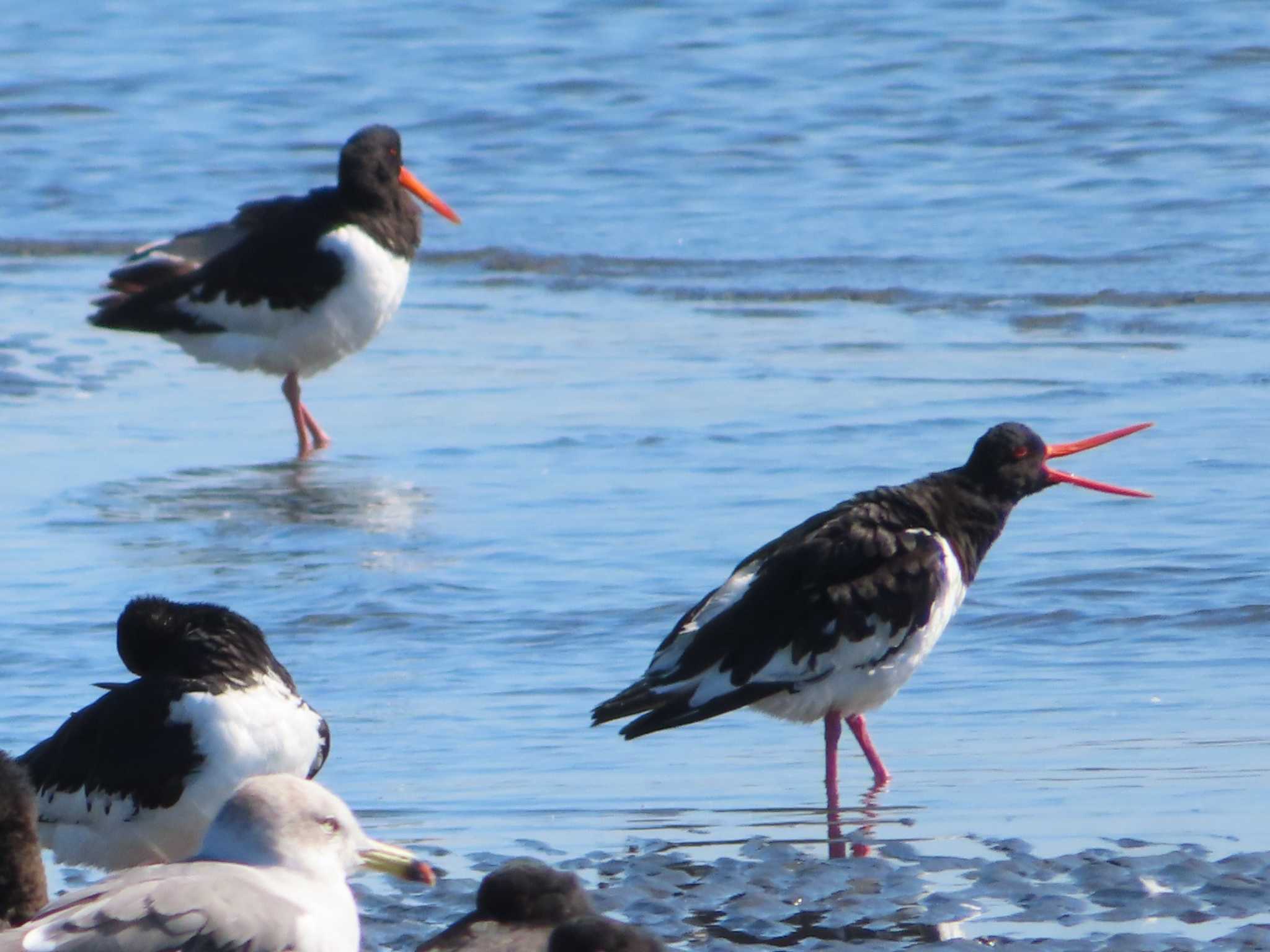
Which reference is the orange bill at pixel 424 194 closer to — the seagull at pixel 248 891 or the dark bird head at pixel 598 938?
the seagull at pixel 248 891

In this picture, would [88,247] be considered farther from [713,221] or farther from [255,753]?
[255,753]

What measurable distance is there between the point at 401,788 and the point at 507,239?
855cm

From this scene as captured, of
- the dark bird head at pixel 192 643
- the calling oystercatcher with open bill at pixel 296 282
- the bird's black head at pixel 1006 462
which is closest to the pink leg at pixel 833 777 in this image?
the bird's black head at pixel 1006 462

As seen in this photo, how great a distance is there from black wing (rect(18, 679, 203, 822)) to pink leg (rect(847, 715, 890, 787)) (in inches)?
67.2

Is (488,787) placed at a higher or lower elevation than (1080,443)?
lower

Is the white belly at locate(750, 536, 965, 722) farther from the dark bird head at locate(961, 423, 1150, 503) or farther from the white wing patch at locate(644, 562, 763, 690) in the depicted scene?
the dark bird head at locate(961, 423, 1150, 503)

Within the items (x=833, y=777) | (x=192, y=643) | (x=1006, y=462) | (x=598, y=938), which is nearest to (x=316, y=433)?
(x=1006, y=462)

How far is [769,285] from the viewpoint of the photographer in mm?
12344

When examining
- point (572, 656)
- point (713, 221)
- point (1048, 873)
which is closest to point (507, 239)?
point (713, 221)

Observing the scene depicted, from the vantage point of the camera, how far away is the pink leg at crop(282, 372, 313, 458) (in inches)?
381

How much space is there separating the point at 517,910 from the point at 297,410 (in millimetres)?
6266

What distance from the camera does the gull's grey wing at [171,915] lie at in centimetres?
347

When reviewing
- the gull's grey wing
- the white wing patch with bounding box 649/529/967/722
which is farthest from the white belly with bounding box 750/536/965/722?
the gull's grey wing

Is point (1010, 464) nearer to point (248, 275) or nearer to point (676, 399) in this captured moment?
point (676, 399)
